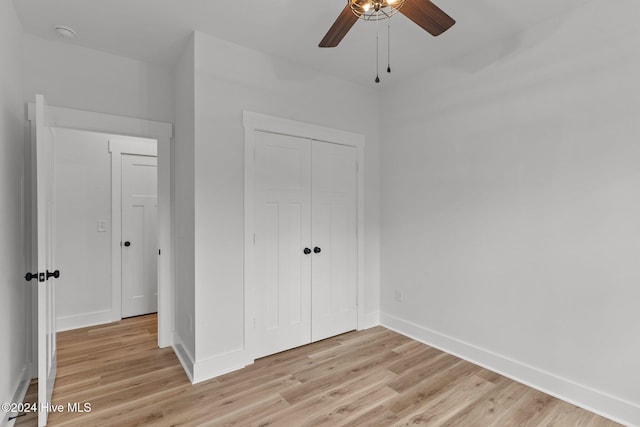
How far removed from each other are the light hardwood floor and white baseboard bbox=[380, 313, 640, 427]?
7cm

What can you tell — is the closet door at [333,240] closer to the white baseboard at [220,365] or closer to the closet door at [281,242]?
the closet door at [281,242]

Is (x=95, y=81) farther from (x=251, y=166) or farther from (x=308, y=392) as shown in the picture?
(x=308, y=392)

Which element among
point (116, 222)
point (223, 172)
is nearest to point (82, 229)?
point (116, 222)

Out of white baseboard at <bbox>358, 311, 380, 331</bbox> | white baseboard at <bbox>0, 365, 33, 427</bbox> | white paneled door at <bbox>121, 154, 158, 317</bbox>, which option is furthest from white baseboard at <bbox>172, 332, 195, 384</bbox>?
white baseboard at <bbox>358, 311, 380, 331</bbox>

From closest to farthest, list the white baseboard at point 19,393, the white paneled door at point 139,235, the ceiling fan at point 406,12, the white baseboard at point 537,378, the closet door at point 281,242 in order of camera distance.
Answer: the ceiling fan at point 406,12
the white baseboard at point 19,393
the white baseboard at point 537,378
the closet door at point 281,242
the white paneled door at point 139,235

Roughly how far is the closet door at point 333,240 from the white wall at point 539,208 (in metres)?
0.59

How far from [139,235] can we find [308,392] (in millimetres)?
2883

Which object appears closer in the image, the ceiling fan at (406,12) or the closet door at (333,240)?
the ceiling fan at (406,12)

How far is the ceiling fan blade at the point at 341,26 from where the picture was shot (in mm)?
1605

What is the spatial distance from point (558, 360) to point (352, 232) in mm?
1923

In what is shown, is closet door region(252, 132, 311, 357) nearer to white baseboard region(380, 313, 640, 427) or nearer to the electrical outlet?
the electrical outlet

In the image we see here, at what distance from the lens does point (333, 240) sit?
10.6 feet

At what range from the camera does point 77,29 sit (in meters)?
2.37

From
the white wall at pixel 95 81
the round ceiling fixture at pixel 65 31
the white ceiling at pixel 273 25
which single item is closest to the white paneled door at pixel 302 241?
the white ceiling at pixel 273 25
